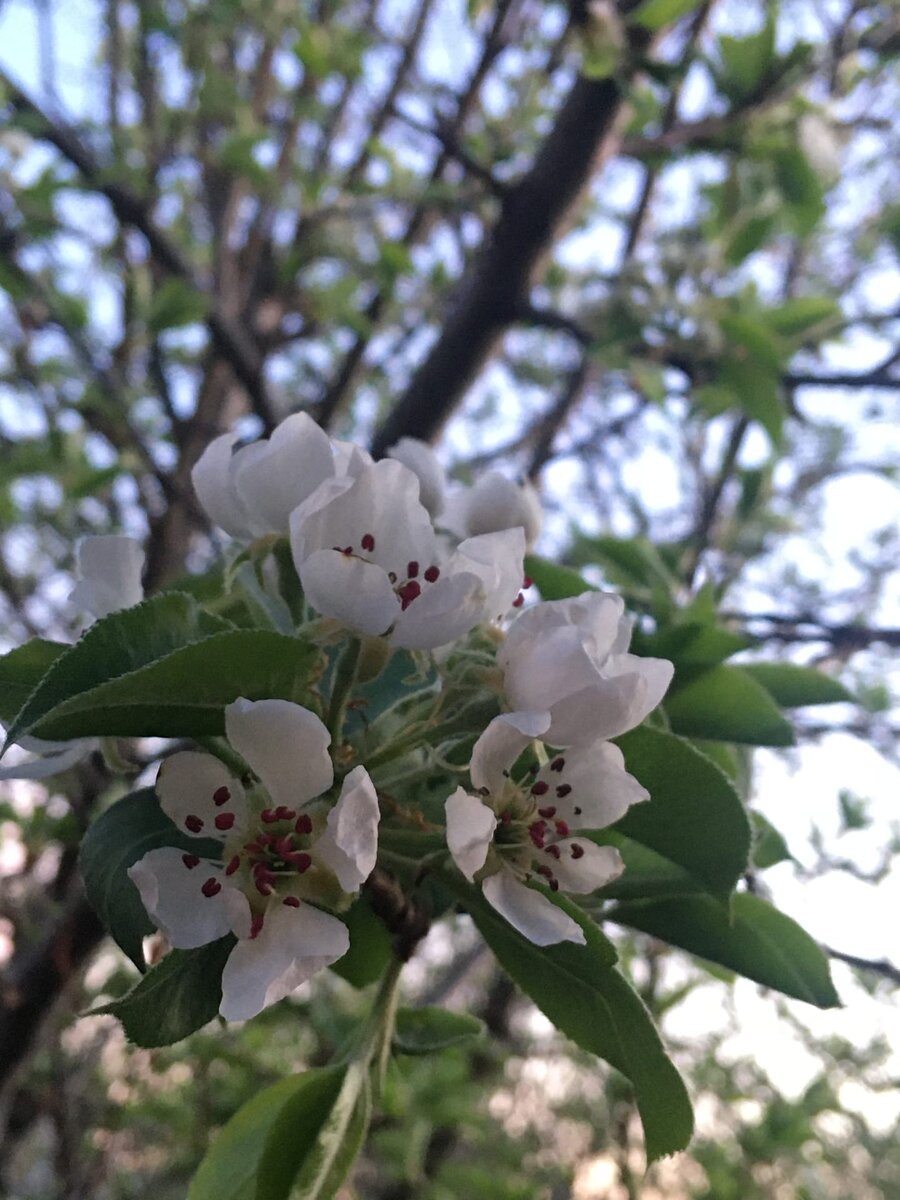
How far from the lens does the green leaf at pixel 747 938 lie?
720mm

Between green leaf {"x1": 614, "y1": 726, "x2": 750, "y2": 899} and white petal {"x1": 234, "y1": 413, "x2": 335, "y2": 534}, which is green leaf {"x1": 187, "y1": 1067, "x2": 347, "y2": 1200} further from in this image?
white petal {"x1": 234, "y1": 413, "x2": 335, "y2": 534}

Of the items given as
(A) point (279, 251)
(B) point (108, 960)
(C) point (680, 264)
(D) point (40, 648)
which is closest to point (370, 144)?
(C) point (680, 264)

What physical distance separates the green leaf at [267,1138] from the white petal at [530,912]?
209mm

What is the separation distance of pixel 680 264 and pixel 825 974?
1.42 m

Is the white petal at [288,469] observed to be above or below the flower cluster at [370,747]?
above

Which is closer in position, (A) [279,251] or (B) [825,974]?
(B) [825,974]

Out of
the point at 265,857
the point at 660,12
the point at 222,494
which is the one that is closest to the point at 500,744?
the point at 265,857

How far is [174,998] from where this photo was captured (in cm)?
57

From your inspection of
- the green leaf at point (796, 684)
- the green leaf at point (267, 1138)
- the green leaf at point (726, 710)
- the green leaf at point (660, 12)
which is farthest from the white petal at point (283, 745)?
the green leaf at point (660, 12)

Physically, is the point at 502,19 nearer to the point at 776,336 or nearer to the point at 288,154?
the point at 776,336

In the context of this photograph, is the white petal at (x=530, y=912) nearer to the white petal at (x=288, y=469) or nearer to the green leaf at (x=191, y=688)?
the green leaf at (x=191, y=688)

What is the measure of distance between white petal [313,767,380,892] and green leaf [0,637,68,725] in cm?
21

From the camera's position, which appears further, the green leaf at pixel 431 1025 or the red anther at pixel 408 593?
the green leaf at pixel 431 1025

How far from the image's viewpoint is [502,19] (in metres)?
2.00
